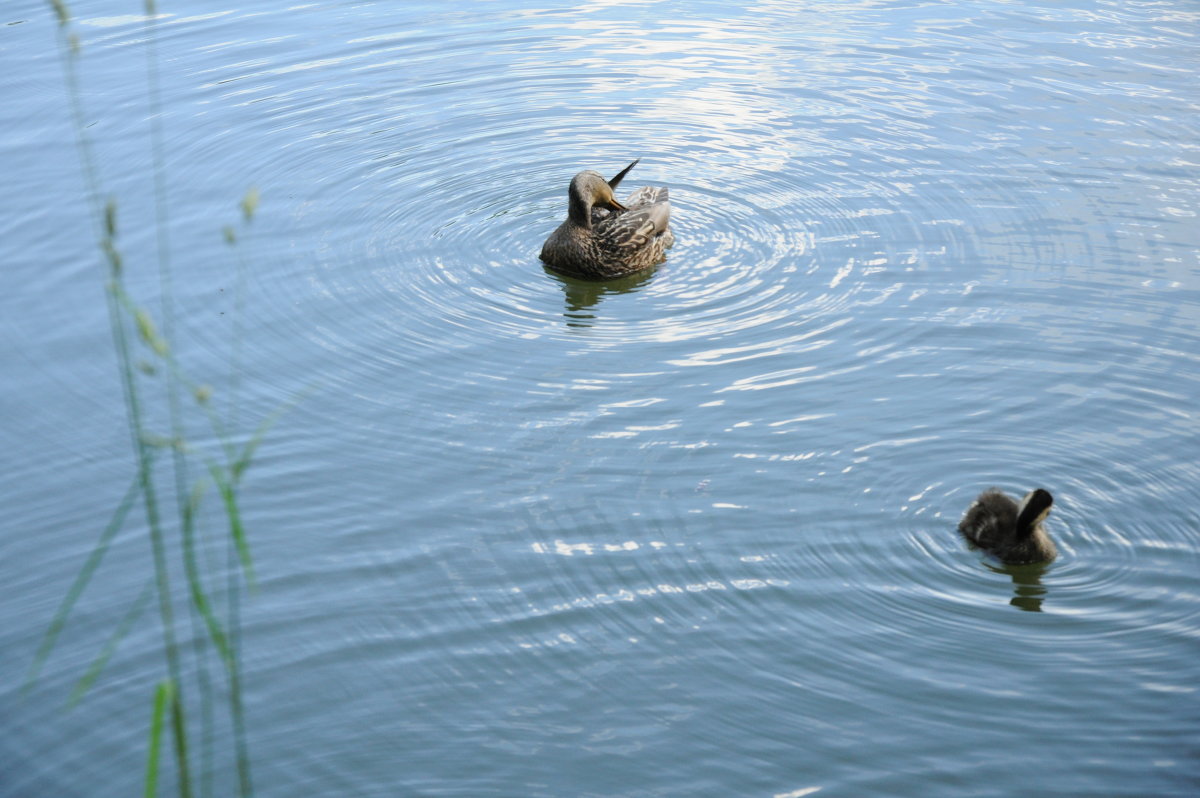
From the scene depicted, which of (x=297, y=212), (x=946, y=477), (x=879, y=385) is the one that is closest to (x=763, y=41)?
(x=297, y=212)

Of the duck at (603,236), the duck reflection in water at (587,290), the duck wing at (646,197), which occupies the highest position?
the duck wing at (646,197)

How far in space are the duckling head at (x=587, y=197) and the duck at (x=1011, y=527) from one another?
13.1ft

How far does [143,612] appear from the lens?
5398 millimetres

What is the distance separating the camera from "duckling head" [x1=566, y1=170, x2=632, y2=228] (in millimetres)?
8805

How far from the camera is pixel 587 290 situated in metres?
8.58

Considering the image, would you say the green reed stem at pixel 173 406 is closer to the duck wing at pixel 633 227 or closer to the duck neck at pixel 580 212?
the duck neck at pixel 580 212

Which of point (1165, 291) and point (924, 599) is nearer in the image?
point (924, 599)

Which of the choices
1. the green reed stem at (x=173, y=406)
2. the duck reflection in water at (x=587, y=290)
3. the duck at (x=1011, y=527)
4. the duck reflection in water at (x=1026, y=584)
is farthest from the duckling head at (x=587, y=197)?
the duck reflection in water at (x=1026, y=584)

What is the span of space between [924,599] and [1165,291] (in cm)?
368

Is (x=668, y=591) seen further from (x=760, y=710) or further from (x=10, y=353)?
(x=10, y=353)

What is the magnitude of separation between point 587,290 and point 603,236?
16.3 inches

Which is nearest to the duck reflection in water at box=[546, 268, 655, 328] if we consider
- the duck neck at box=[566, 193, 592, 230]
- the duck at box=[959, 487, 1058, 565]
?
the duck neck at box=[566, 193, 592, 230]

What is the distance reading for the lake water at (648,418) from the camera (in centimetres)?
473

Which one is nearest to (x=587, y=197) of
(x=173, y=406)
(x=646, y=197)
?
(x=646, y=197)
